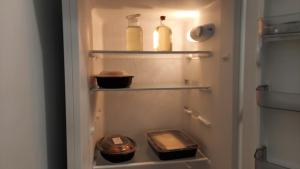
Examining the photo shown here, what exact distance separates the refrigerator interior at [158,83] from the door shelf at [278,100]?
25cm

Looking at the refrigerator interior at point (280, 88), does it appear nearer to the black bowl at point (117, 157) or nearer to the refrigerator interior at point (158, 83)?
the refrigerator interior at point (158, 83)

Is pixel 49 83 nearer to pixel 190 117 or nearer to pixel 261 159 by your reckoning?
pixel 261 159

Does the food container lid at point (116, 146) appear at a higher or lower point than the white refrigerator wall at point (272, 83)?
lower

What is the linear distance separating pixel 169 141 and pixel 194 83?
0.40 meters

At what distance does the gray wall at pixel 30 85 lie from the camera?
53 cm

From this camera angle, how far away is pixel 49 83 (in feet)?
3.06

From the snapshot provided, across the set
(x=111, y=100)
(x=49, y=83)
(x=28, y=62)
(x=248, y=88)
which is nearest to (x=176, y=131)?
(x=111, y=100)

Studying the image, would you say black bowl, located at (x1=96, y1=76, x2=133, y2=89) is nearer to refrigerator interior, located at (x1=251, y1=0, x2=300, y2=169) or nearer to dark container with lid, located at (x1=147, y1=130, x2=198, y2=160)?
dark container with lid, located at (x1=147, y1=130, x2=198, y2=160)

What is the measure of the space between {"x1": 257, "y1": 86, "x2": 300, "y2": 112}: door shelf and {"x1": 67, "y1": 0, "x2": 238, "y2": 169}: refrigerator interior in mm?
255

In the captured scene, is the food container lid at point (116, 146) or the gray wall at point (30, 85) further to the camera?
the food container lid at point (116, 146)

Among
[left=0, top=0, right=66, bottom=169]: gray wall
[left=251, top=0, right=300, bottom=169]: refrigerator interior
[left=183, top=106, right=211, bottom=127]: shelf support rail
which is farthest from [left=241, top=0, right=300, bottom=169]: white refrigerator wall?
[left=0, top=0, right=66, bottom=169]: gray wall

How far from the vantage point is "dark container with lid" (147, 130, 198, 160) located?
1298 millimetres

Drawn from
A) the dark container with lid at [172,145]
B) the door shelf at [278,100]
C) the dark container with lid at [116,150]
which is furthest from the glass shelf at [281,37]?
the dark container with lid at [116,150]

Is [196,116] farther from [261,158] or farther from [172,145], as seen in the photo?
[261,158]
